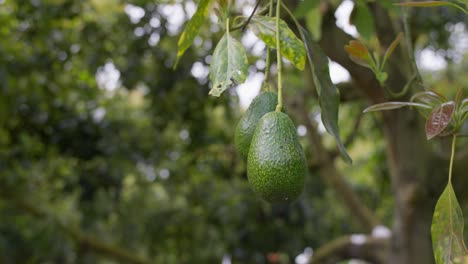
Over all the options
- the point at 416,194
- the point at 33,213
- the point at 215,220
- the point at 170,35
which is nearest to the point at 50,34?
the point at 170,35

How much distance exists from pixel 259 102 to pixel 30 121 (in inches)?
94.4

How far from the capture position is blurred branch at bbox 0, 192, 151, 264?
3.29 metres

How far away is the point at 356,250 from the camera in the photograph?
2.88 m

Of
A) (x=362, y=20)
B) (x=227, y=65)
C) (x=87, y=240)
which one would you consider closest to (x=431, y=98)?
(x=227, y=65)

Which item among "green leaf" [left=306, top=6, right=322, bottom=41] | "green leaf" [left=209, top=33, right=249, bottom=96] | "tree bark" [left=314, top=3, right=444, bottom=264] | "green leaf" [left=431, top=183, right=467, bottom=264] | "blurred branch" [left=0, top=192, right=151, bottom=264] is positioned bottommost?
"blurred branch" [left=0, top=192, right=151, bottom=264]

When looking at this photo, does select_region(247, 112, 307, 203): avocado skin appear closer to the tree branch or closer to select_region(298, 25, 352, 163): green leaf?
select_region(298, 25, 352, 163): green leaf

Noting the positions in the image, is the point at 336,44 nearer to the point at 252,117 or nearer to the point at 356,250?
the point at 252,117

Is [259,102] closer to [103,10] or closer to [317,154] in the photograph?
[317,154]

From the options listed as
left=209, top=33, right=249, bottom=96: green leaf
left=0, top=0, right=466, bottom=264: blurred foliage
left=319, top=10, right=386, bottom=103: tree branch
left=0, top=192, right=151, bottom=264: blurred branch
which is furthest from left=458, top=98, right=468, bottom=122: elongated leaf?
left=0, top=192, right=151, bottom=264: blurred branch

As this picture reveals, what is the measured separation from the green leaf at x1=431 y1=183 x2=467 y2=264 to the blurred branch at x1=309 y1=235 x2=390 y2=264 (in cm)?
202

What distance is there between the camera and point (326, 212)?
366 centimetres

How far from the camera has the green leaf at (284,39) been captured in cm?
80

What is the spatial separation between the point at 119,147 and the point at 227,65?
226 centimetres

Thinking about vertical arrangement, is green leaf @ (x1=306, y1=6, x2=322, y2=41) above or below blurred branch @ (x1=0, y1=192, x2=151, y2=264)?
above
